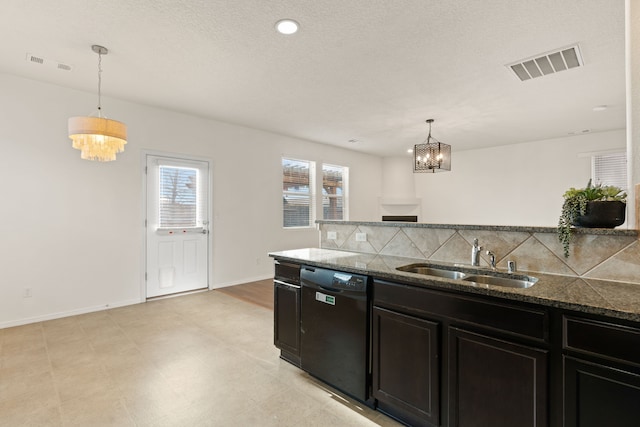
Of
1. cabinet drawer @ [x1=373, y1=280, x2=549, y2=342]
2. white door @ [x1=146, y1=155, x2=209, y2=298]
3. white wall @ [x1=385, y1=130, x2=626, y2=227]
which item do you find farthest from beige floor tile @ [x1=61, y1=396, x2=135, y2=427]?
white wall @ [x1=385, y1=130, x2=626, y2=227]

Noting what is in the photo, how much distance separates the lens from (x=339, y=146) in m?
7.33

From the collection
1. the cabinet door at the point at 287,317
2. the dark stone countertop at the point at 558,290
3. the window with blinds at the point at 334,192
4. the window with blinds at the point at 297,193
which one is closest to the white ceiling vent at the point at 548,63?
the dark stone countertop at the point at 558,290

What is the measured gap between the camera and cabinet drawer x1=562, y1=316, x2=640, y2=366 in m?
1.17

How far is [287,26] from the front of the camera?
2.57 metres

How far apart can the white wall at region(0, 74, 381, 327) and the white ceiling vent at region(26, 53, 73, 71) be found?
25.6 inches

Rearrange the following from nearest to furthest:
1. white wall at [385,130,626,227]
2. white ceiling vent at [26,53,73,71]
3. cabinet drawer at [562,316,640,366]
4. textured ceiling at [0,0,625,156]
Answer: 1. cabinet drawer at [562,316,640,366]
2. textured ceiling at [0,0,625,156]
3. white ceiling vent at [26,53,73,71]
4. white wall at [385,130,626,227]

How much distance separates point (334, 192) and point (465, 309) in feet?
19.8

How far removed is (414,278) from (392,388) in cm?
72

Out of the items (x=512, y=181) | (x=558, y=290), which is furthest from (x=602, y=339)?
(x=512, y=181)

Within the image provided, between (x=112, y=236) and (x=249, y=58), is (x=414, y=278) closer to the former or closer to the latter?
(x=249, y=58)

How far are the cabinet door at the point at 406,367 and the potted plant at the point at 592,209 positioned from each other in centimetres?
95

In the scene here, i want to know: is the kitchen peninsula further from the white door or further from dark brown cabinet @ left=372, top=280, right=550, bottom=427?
the white door

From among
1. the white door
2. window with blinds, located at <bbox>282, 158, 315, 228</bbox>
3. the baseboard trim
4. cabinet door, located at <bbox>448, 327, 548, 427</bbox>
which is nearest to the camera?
cabinet door, located at <bbox>448, 327, 548, 427</bbox>

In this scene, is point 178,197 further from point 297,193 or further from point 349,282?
point 349,282
